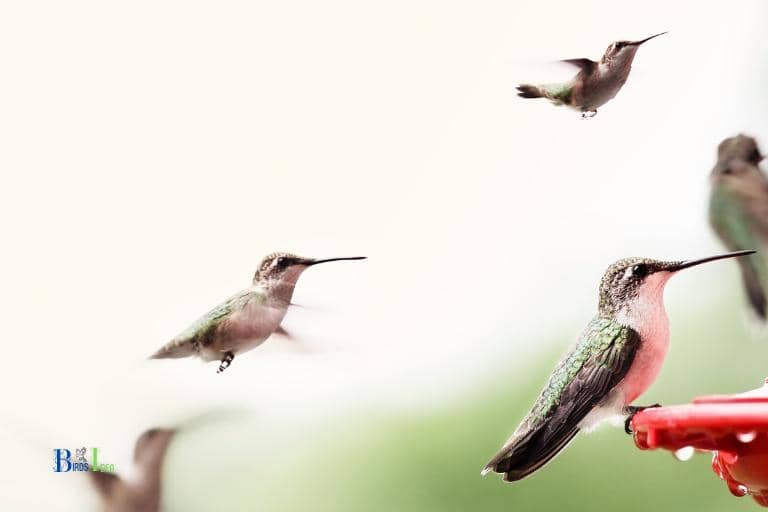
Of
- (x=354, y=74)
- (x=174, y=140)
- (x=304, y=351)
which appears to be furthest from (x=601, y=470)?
(x=174, y=140)

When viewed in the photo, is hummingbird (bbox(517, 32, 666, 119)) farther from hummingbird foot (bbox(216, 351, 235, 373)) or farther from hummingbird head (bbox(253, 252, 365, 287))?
hummingbird foot (bbox(216, 351, 235, 373))

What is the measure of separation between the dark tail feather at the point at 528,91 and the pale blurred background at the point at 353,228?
0.03 metres

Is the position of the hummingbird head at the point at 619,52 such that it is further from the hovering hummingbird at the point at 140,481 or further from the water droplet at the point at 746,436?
the water droplet at the point at 746,436

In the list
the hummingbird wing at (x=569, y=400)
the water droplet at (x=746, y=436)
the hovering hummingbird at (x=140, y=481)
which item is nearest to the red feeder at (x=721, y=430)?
the water droplet at (x=746, y=436)

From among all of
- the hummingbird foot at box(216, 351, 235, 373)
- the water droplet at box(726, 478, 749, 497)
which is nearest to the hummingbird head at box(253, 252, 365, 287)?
the hummingbird foot at box(216, 351, 235, 373)

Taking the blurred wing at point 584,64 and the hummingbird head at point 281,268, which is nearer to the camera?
the hummingbird head at point 281,268

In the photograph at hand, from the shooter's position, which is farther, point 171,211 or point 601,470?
point 601,470

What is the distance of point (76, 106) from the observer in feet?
9.22

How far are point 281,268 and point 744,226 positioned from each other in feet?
5.00

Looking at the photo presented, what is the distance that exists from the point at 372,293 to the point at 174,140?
726mm

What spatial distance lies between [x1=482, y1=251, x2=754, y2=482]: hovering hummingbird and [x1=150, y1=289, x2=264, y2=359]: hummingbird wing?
2.88 feet

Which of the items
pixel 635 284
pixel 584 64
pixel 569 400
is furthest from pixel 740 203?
pixel 569 400

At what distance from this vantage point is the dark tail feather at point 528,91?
3.11m

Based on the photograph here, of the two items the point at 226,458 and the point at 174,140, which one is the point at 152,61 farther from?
the point at 226,458
